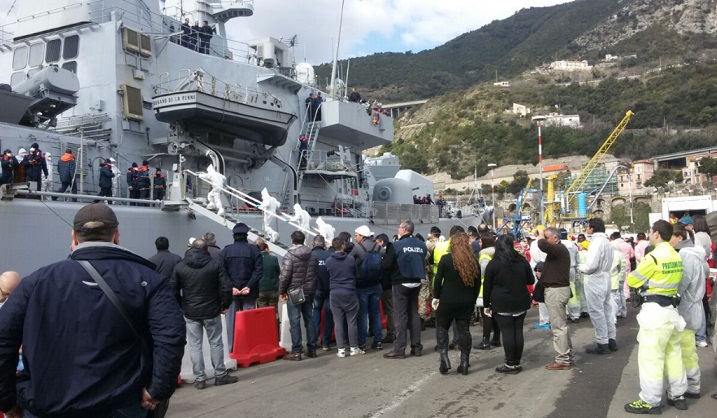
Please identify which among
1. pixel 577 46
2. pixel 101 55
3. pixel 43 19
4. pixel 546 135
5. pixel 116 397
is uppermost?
pixel 577 46

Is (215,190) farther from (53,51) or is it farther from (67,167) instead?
(53,51)

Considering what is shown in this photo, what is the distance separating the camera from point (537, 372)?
6.29 meters

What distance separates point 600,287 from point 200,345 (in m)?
4.72

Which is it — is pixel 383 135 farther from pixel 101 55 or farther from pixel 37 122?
pixel 37 122

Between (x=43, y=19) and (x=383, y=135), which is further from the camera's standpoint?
(x=383, y=135)

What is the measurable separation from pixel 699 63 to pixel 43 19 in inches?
4731

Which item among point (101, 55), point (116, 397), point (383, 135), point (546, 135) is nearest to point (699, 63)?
point (546, 135)

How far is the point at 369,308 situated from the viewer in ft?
26.9

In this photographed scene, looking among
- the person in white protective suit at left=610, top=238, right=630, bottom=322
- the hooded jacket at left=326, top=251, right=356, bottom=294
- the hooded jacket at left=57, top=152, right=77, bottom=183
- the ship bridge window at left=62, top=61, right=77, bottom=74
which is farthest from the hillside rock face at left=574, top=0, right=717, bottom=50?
the hooded jacket at left=326, top=251, right=356, bottom=294

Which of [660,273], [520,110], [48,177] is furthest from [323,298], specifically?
[520,110]

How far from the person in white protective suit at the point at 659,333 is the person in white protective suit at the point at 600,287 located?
1.91m

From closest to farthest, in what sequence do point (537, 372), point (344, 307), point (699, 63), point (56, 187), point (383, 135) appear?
1. point (537, 372)
2. point (344, 307)
3. point (56, 187)
4. point (383, 135)
5. point (699, 63)

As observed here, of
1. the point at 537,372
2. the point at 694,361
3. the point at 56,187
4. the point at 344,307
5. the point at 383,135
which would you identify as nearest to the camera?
the point at 694,361

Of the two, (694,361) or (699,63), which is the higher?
(699,63)
